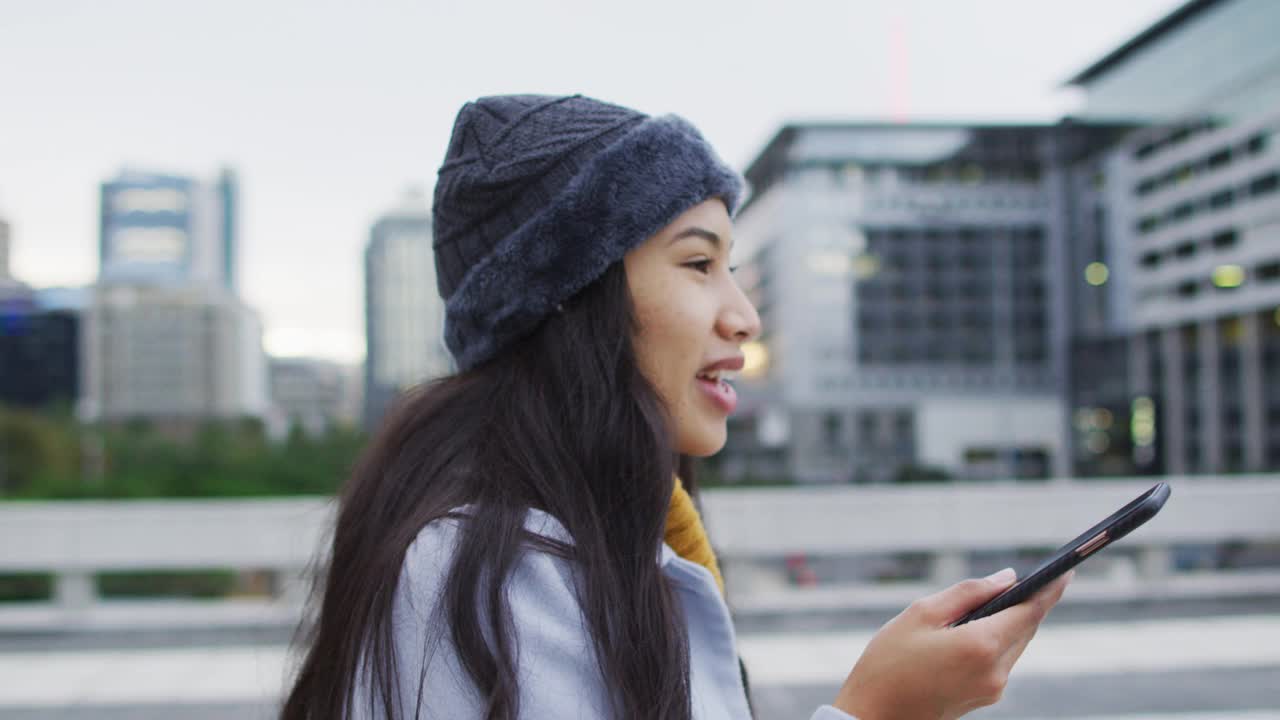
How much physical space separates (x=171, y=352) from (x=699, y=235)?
141 metres

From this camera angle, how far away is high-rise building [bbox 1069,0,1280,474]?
9.07 metres

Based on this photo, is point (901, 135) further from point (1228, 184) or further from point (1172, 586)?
point (1172, 586)

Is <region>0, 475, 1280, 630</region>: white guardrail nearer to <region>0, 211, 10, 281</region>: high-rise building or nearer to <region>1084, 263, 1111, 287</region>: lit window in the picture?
<region>0, 211, 10, 281</region>: high-rise building

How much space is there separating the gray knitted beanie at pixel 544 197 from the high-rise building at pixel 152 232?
14402 cm

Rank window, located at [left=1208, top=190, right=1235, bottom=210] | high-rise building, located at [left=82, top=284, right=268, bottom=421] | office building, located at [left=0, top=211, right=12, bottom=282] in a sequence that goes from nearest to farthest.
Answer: window, located at [left=1208, top=190, right=1235, bottom=210] < office building, located at [left=0, top=211, right=12, bottom=282] < high-rise building, located at [left=82, top=284, right=268, bottom=421]

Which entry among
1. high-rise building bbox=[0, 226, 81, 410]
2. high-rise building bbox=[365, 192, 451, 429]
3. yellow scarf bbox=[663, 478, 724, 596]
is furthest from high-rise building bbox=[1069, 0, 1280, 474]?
high-rise building bbox=[365, 192, 451, 429]

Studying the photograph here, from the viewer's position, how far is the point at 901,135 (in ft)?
50.2

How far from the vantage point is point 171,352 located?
4995 inches

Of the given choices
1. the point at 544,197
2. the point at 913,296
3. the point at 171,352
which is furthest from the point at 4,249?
the point at 171,352

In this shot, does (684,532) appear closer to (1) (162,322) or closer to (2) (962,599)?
(2) (962,599)

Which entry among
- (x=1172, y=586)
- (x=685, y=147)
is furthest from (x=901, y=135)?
(x=685, y=147)

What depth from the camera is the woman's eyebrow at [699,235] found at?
1.06 m

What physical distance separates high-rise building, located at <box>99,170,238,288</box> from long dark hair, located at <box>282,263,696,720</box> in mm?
144059

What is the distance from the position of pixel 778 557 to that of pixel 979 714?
7.80ft
